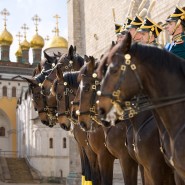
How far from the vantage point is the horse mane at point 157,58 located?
3.86 m

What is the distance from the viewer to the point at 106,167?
6.47 meters

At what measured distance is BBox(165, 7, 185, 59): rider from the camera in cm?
511

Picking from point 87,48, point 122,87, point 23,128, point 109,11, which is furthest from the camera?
point 23,128

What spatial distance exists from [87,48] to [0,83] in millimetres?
21606

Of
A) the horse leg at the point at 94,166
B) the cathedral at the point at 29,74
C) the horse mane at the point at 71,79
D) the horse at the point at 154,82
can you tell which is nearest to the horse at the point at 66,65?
the horse mane at the point at 71,79

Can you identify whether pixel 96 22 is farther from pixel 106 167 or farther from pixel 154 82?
pixel 154 82

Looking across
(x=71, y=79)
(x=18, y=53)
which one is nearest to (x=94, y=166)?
(x=71, y=79)

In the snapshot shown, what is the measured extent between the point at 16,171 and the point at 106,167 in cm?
2465

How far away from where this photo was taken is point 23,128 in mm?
36000

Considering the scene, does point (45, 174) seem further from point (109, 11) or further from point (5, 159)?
point (109, 11)

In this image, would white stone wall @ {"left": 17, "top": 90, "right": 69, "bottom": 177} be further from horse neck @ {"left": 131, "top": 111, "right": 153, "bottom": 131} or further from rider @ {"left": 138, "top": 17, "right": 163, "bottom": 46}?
horse neck @ {"left": 131, "top": 111, "right": 153, "bottom": 131}

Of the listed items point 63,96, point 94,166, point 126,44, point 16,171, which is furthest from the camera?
point 16,171

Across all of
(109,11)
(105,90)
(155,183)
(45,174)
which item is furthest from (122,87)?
(45,174)

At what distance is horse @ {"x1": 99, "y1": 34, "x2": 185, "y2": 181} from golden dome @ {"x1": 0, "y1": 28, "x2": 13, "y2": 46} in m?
41.5
